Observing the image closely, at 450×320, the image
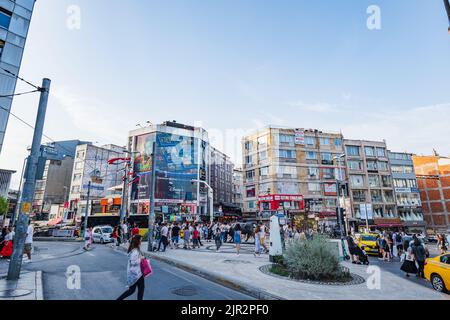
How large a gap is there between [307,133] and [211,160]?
983 inches

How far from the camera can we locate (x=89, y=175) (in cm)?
5475

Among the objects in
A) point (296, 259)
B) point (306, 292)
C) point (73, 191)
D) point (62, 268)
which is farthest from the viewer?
point (73, 191)

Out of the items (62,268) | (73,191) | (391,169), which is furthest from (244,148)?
(62,268)

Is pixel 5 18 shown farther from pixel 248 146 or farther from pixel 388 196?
pixel 388 196

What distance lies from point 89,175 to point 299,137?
43229mm

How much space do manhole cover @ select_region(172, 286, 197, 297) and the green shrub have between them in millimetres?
3879

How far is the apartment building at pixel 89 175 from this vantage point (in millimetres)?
51812

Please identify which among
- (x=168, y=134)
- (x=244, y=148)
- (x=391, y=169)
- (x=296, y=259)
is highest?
(x=168, y=134)

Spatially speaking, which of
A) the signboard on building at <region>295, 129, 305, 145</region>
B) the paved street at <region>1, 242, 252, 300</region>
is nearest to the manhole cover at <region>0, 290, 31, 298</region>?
the paved street at <region>1, 242, 252, 300</region>

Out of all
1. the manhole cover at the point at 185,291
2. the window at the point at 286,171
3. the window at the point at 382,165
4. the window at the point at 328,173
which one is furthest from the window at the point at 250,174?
the manhole cover at the point at 185,291

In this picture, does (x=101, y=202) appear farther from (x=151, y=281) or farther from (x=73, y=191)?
(x=151, y=281)

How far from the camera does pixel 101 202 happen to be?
47.2 m

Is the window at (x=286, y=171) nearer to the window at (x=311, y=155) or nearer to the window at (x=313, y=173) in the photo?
the window at (x=313, y=173)
